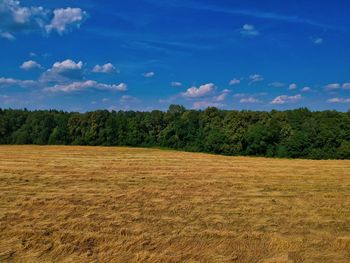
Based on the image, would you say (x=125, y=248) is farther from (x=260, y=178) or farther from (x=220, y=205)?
(x=260, y=178)

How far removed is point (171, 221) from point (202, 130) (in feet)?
172

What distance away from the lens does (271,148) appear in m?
54.5

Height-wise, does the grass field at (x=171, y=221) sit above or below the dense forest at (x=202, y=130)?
below

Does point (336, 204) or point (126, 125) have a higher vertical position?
point (126, 125)

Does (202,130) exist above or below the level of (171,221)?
above

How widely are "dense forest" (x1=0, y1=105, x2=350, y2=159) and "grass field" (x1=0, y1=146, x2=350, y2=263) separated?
35242 millimetres

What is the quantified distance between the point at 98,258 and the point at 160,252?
4.19 feet

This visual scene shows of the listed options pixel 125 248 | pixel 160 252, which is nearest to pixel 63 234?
pixel 125 248

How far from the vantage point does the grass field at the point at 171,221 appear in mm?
8406

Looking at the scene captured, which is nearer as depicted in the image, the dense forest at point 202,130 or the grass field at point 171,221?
the grass field at point 171,221

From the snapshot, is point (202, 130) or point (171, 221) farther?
point (202, 130)

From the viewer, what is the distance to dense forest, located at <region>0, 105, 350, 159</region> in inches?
2083

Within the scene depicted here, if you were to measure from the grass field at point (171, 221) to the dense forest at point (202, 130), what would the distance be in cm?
3524

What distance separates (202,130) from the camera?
2491 inches
